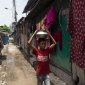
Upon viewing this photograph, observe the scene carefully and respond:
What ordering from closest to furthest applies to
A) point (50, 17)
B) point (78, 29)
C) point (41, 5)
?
1. point (78, 29)
2. point (50, 17)
3. point (41, 5)

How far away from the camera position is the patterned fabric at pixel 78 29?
7.24m

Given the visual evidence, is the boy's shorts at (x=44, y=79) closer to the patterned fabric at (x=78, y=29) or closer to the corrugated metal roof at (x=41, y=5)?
the patterned fabric at (x=78, y=29)

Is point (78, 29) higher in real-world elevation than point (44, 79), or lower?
higher

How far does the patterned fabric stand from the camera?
285 inches

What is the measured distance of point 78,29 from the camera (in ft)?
24.9

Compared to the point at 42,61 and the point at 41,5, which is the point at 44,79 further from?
the point at 41,5

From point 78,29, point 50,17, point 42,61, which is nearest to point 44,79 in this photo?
point 42,61

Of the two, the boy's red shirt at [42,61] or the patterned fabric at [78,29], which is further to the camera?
the boy's red shirt at [42,61]

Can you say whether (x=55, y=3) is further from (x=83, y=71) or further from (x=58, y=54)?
(x=83, y=71)

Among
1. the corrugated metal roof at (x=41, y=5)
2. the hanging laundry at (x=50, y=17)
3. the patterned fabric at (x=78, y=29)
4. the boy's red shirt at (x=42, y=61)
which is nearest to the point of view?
the patterned fabric at (x=78, y=29)

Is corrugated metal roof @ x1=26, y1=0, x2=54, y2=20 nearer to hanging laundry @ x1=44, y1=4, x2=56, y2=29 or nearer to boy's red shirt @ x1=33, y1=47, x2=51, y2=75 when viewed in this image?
hanging laundry @ x1=44, y1=4, x2=56, y2=29

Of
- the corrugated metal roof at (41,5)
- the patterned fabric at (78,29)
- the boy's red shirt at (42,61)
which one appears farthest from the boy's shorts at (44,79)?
the corrugated metal roof at (41,5)

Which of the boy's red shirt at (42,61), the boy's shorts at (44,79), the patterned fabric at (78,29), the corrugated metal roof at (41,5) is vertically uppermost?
the corrugated metal roof at (41,5)

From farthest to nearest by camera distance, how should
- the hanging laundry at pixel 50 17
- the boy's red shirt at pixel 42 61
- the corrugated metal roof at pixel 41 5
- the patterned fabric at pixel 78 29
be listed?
the corrugated metal roof at pixel 41 5, the hanging laundry at pixel 50 17, the boy's red shirt at pixel 42 61, the patterned fabric at pixel 78 29
